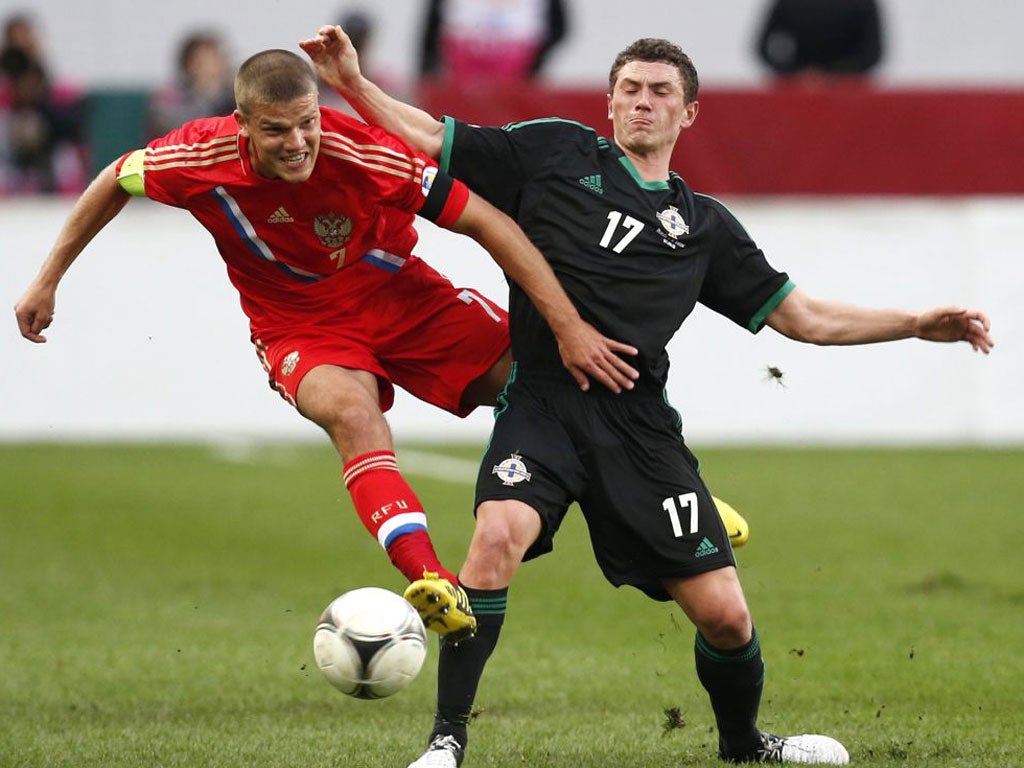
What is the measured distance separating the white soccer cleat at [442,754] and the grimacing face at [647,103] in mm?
2144

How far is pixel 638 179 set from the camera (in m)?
6.78

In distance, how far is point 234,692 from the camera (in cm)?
813

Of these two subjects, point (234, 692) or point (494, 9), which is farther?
point (494, 9)

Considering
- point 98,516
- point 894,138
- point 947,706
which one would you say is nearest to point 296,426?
point 98,516

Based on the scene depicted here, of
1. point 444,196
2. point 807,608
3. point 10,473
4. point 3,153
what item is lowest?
point 10,473

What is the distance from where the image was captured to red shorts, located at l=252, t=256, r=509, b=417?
23.8 feet

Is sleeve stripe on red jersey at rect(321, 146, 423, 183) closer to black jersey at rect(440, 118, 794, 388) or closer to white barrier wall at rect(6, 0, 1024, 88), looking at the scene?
black jersey at rect(440, 118, 794, 388)

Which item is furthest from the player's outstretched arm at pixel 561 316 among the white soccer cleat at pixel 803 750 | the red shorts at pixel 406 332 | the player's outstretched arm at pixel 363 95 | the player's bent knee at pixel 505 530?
the white soccer cleat at pixel 803 750

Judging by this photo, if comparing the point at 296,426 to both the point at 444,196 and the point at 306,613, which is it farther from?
the point at 444,196

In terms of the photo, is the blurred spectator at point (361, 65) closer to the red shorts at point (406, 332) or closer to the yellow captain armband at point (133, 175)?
the red shorts at point (406, 332)

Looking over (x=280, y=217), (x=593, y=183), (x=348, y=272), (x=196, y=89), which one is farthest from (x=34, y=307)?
(x=196, y=89)

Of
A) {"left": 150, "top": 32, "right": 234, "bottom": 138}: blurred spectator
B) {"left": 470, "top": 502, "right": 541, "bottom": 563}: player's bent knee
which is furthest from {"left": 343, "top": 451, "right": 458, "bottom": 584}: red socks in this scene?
{"left": 150, "top": 32, "right": 234, "bottom": 138}: blurred spectator

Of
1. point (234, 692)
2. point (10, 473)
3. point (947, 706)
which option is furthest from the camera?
point (10, 473)

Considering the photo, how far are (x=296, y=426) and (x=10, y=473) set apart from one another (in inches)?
107
